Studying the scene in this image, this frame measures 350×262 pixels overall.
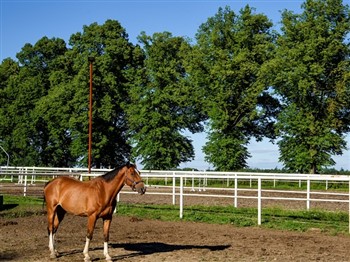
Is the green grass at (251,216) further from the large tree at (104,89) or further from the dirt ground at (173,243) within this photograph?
the large tree at (104,89)

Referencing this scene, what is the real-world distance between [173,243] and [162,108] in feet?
113

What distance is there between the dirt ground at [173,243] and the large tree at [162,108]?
29.3m

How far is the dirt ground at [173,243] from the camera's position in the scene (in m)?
10.7

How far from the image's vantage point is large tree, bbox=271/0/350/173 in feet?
132

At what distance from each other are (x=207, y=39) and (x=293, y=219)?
3199 centimetres

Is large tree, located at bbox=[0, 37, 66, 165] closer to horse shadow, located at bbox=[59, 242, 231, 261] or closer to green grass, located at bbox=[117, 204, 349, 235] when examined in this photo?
green grass, located at bbox=[117, 204, 349, 235]

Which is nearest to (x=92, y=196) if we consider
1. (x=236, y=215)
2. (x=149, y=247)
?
(x=149, y=247)

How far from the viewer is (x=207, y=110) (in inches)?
1826

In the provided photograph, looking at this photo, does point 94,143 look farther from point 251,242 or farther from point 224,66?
point 251,242

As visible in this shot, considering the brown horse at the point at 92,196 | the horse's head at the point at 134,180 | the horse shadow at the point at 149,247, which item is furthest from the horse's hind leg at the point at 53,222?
the horse's head at the point at 134,180

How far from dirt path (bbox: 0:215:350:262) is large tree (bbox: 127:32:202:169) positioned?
96.8ft

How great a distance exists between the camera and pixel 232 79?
4538 centimetres

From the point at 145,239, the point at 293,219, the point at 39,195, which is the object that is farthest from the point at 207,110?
the point at 145,239

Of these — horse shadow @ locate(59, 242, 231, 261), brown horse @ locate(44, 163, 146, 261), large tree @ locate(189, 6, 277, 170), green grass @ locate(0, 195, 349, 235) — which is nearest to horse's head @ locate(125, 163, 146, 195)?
brown horse @ locate(44, 163, 146, 261)
